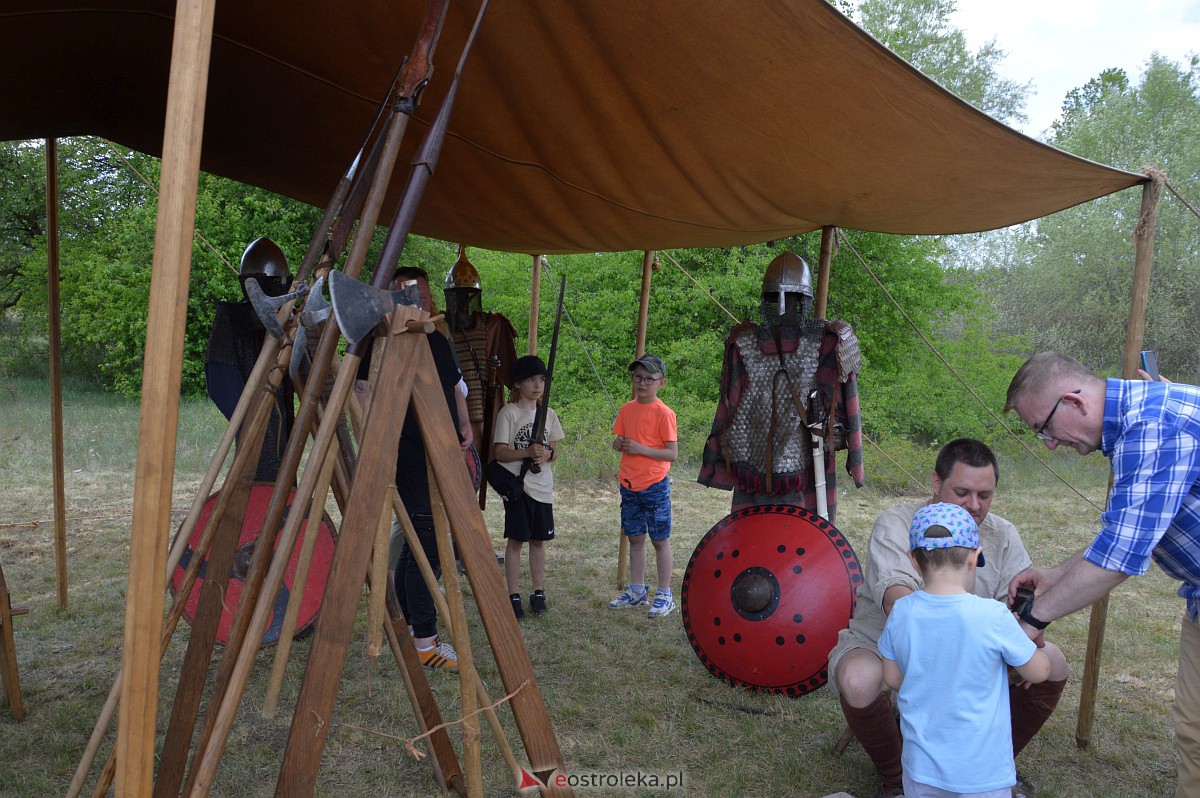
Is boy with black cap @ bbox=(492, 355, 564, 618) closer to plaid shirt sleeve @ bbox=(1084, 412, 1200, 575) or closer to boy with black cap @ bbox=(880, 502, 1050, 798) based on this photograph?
boy with black cap @ bbox=(880, 502, 1050, 798)

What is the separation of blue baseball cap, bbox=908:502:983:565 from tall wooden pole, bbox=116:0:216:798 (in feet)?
4.38

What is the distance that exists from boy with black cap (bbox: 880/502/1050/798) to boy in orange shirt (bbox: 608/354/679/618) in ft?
6.45

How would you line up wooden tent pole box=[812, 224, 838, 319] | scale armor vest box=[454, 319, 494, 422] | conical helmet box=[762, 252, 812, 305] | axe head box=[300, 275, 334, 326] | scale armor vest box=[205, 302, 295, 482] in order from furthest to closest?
1. scale armor vest box=[454, 319, 494, 422]
2. wooden tent pole box=[812, 224, 838, 319]
3. conical helmet box=[762, 252, 812, 305]
4. scale armor vest box=[205, 302, 295, 482]
5. axe head box=[300, 275, 334, 326]

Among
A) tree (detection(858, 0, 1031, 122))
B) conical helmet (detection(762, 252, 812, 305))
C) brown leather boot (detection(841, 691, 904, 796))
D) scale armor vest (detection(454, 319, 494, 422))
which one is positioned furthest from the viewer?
tree (detection(858, 0, 1031, 122))

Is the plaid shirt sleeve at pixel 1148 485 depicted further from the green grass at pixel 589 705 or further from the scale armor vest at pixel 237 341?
the scale armor vest at pixel 237 341

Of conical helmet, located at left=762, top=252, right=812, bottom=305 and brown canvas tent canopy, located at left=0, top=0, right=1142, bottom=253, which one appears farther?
conical helmet, located at left=762, top=252, right=812, bottom=305

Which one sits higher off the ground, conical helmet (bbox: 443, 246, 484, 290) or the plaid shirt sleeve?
conical helmet (bbox: 443, 246, 484, 290)

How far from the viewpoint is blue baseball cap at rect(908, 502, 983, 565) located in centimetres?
157

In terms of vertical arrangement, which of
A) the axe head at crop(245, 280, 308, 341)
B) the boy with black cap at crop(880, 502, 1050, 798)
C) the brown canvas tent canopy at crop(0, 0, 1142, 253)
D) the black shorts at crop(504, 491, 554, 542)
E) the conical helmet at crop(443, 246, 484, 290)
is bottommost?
the black shorts at crop(504, 491, 554, 542)

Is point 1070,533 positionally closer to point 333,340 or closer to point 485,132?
point 485,132

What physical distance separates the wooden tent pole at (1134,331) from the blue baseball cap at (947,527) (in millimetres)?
1164

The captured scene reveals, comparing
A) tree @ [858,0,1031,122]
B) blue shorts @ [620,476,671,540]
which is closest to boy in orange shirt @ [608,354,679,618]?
blue shorts @ [620,476,671,540]

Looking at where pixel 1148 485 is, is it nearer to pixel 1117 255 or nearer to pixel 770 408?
pixel 770 408

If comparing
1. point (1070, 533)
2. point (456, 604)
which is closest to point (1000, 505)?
point (1070, 533)
